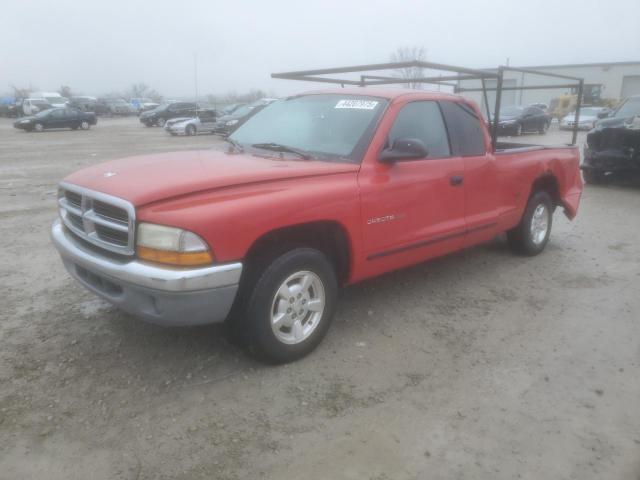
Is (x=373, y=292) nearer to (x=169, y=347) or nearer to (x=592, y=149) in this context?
(x=169, y=347)

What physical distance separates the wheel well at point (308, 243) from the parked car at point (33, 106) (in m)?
38.8

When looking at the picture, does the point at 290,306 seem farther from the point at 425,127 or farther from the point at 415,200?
the point at 425,127

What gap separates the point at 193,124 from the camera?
87.9 ft

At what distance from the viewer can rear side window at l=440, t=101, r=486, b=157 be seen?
457 centimetres

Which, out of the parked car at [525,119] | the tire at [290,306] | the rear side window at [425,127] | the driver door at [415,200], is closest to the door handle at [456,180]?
the driver door at [415,200]

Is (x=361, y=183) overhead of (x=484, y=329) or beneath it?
overhead

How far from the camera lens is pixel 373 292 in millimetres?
4801

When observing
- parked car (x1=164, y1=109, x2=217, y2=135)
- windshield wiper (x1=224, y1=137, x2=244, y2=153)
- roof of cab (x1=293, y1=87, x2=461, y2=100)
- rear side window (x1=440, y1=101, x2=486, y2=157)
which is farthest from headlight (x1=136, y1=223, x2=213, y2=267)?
parked car (x1=164, y1=109, x2=217, y2=135)

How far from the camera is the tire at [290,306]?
321cm

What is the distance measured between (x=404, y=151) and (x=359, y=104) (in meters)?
0.66

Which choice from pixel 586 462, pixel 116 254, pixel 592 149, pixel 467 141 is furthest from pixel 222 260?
pixel 592 149

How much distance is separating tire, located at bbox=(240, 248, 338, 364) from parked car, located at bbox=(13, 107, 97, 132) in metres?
27.7

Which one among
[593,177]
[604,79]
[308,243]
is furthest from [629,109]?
[604,79]

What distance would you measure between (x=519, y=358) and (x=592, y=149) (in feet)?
28.0
